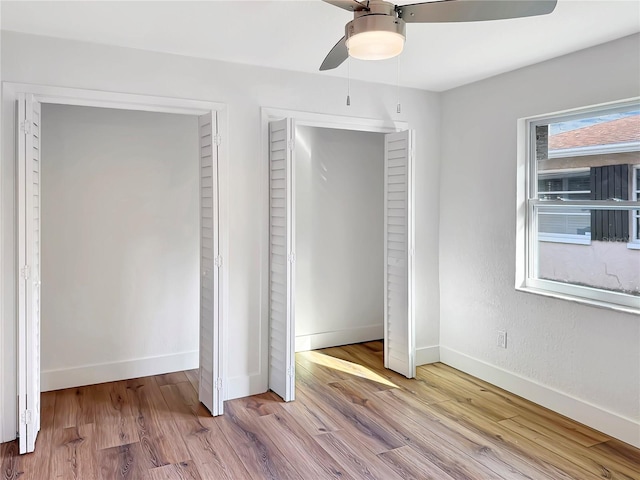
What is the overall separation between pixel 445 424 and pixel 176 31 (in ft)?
9.17

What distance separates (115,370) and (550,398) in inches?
123

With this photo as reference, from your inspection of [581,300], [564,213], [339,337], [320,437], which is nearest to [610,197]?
[564,213]

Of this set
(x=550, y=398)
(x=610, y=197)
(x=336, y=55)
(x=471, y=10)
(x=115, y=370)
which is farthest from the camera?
(x=115, y=370)

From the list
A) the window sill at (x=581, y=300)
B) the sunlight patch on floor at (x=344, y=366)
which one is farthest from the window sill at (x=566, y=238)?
the sunlight patch on floor at (x=344, y=366)

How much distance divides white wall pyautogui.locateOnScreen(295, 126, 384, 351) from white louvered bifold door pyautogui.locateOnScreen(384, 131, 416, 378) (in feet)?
2.69

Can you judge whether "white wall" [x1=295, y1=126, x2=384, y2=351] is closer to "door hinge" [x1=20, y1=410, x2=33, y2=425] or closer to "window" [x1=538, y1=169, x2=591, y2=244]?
"window" [x1=538, y1=169, x2=591, y2=244]

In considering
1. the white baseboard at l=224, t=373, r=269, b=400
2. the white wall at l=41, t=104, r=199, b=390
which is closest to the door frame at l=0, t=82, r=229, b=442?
the white wall at l=41, t=104, r=199, b=390

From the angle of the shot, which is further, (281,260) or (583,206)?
(281,260)

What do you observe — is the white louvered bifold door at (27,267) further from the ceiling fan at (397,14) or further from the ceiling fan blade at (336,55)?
the ceiling fan at (397,14)

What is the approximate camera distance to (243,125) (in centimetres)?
338

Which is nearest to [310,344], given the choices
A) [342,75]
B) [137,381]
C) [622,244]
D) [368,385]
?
[368,385]

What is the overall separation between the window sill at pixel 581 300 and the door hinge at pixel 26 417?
10.3 ft

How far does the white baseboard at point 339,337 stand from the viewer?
4.60 meters

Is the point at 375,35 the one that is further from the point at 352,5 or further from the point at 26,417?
the point at 26,417
